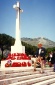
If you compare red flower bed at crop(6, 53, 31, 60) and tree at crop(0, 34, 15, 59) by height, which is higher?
tree at crop(0, 34, 15, 59)

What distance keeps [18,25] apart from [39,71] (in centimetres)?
947

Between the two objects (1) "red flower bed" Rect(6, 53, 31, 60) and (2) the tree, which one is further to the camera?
(2) the tree

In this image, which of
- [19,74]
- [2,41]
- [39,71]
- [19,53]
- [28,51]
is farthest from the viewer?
[28,51]

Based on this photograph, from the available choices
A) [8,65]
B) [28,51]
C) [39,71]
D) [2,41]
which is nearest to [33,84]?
[39,71]

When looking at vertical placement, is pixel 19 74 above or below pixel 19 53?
below

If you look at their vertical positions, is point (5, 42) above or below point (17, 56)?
above

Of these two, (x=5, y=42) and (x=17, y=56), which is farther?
(x=5, y=42)

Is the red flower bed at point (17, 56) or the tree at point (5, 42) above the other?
the tree at point (5, 42)

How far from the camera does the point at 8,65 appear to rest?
69.1ft

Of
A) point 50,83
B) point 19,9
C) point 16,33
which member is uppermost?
point 19,9

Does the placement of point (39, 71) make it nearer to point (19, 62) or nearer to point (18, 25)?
point (19, 62)

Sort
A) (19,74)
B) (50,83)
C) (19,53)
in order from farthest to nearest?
(19,53) < (19,74) < (50,83)

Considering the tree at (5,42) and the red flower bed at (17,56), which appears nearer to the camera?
the red flower bed at (17,56)

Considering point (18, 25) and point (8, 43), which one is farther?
point (8, 43)
